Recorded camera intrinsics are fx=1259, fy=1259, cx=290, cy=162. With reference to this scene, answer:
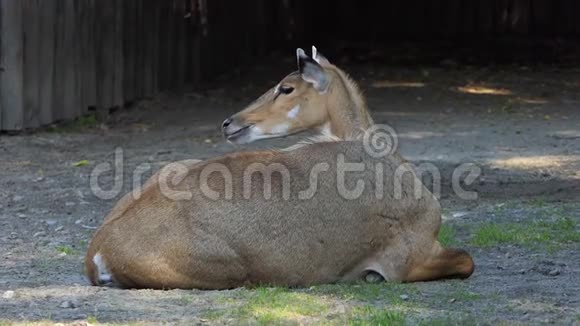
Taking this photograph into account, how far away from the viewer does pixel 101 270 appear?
23.2 feet

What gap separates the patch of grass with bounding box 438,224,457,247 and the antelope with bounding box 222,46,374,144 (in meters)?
1.21

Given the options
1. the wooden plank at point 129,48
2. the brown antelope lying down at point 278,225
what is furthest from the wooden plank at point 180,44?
the brown antelope lying down at point 278,225

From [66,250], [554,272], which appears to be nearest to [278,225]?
[554,272]

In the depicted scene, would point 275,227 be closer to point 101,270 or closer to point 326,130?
point 101,270

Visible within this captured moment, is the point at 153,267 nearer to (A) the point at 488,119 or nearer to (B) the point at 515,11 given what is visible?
(A) the point at 488,119

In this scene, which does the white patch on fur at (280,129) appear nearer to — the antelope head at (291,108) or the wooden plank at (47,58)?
the antelope head at (291,108)

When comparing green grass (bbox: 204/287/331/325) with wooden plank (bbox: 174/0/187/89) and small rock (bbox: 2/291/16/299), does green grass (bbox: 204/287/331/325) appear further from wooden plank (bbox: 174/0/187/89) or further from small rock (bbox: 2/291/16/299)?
wooden plank (bbox: 174/0/187/89)

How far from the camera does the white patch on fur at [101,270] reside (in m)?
7.04

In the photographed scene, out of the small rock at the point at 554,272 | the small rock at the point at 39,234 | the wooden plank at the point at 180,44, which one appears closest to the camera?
the small rock at the point at 554,272

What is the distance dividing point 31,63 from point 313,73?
720 centimetres

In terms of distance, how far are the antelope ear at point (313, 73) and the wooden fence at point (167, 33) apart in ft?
22.6

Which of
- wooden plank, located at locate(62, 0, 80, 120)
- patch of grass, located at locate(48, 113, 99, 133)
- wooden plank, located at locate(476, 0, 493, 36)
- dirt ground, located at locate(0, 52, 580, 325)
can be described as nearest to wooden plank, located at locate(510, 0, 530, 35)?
wooden plank, located at locate(476, 0, 493, 36)

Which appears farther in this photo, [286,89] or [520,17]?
[520,17]

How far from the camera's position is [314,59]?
26.5 feet
